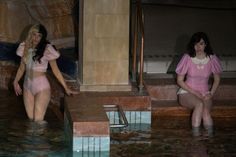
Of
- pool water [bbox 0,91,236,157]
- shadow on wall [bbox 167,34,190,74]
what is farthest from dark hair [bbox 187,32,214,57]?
shadow on wall [bbox 167,34,190,74]

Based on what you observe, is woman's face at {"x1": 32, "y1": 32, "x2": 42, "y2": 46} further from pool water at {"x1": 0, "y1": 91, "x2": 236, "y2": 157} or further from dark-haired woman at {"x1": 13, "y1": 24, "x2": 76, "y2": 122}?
pool water at {"x1": 0, "y1": 91, "x2": 236, "y2": 157}

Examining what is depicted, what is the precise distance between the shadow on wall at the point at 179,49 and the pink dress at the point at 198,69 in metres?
1.40

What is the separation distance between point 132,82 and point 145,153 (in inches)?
86.5

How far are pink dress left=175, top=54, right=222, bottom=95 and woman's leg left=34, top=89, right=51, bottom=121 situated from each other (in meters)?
1.68

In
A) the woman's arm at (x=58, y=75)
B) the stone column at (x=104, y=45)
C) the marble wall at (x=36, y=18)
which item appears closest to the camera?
the woman's arm at (x=58, y=75)

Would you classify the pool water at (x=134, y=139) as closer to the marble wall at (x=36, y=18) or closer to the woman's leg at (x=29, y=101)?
A: the woman's leg at (x=29, y=101)

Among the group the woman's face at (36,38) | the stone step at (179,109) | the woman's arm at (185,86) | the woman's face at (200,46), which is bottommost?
the stone step at (179,109)

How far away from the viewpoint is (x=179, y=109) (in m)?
8.48

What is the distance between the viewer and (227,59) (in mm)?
9938

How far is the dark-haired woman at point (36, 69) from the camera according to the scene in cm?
809

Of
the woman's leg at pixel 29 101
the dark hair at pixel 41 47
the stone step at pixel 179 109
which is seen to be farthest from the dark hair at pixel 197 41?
the woman's leg at pixel 29 101

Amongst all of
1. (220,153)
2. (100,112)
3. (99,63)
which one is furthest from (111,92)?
(220,153)

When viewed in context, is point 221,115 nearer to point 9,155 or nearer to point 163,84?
point 163,84

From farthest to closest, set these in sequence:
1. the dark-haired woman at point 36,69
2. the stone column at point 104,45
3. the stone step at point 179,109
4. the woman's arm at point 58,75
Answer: the stone step at point 179,109 < the stone column at point 104,45 < the dark-haired woman at point 36,69 < the woman's arm at point 58,75
